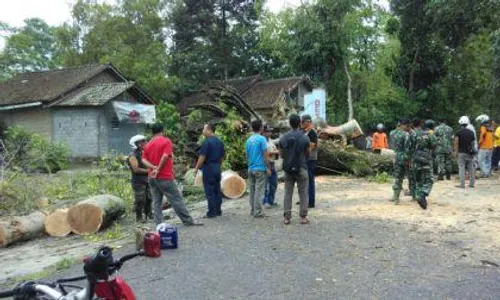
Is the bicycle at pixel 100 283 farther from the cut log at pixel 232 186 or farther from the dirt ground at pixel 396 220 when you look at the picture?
the cut log at pixel 232 186

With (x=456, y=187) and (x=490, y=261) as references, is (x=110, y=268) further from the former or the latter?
(x=456, y=187)

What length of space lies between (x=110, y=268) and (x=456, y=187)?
12422 mm

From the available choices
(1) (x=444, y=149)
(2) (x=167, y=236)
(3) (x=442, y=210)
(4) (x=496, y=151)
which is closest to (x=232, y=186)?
(3) (x=442, y=210)

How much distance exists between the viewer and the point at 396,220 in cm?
916

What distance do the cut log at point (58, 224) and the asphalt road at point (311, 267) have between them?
2483mm

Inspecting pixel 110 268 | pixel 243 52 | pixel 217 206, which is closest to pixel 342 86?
pixel 243 52

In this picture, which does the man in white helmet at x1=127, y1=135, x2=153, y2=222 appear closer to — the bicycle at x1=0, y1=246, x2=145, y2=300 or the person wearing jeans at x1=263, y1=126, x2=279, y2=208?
the person wearing jeans at x1=263, y1=126, x2=279, y2=208

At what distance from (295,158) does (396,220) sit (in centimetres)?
223

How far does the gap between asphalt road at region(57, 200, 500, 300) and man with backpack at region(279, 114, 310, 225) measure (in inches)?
20.3

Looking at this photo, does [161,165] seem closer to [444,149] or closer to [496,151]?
[444,149]

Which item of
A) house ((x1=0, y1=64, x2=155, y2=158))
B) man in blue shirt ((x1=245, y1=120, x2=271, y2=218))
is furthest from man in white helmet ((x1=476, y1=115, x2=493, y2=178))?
house ((x1=0, y1=64, x2=155, y2=158))

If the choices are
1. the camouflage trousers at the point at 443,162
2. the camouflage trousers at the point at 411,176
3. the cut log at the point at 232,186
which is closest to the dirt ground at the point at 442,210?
the camouflage trousers at the point at 411,176

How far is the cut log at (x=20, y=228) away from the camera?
30.3 ft

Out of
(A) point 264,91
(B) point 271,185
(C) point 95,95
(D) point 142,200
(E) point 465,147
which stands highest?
(A) point 264,91
